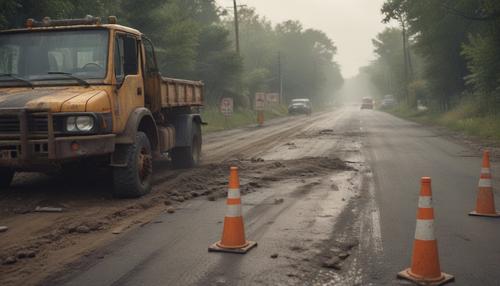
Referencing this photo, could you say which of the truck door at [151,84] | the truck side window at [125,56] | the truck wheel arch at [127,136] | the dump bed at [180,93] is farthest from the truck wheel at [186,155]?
the truck side window at [125,56]

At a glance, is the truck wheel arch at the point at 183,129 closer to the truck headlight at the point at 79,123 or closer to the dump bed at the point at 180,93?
the dump bed at the point at 180,93

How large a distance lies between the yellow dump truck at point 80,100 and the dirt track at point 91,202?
54 centimetres

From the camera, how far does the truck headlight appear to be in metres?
7.16

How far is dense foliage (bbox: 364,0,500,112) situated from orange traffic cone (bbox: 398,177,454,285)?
750 inches

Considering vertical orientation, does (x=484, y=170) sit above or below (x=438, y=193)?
above

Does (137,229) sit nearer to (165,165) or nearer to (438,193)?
(438,193)

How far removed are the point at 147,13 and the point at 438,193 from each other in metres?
21.2

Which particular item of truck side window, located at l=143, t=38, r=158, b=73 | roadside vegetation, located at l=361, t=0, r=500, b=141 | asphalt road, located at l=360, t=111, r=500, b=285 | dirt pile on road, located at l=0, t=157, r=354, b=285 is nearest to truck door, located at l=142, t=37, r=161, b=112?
truck side window, located at l=143, t=38, r=158, b=73

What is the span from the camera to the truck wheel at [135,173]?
792cm

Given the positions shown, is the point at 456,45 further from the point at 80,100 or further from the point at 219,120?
the point at 80,100

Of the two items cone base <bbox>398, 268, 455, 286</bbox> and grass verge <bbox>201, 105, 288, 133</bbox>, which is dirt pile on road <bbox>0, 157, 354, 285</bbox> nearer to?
cone base <bbox>398, 268, 455, 286</bbox>

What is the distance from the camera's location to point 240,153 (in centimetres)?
1498

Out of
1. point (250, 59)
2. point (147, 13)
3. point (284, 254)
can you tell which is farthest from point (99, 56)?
point (250, 59)

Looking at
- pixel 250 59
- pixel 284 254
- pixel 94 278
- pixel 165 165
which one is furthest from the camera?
pixel 250 59
